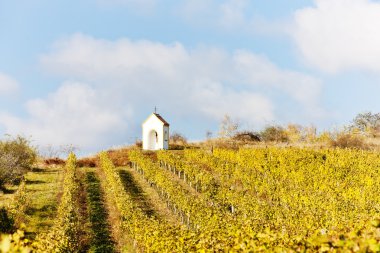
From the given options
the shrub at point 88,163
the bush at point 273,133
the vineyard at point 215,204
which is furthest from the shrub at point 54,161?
the bush at point 273,133

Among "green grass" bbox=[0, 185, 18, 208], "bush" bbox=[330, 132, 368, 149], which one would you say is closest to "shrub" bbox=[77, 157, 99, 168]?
"green grass" bbox=[0, 185, 18, 208]

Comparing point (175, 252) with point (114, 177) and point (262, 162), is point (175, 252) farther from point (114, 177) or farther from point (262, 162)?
point (262, 162)

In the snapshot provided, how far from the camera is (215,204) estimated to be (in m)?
26.8

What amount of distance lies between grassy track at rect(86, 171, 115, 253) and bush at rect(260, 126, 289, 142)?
43713 millimetres

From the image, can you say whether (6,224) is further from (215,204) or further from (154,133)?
(154,133)

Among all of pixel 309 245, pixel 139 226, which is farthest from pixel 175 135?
pixel 309 245

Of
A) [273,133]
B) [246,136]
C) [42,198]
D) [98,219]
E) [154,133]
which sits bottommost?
[98,219]

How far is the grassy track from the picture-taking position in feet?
67.4

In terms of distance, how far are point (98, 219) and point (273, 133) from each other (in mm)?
56013

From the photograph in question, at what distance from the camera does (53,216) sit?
25297 millimetres

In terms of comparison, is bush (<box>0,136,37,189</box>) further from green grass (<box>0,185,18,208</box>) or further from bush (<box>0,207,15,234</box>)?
bush (<box>0,207,15,234</box>)

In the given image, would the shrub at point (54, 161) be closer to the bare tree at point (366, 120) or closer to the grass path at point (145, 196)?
the grass path at point (145, 196)

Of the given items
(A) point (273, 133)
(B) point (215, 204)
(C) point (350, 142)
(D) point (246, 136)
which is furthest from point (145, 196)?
(A) point (273, 133)

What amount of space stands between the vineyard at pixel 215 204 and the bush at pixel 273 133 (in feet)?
105
